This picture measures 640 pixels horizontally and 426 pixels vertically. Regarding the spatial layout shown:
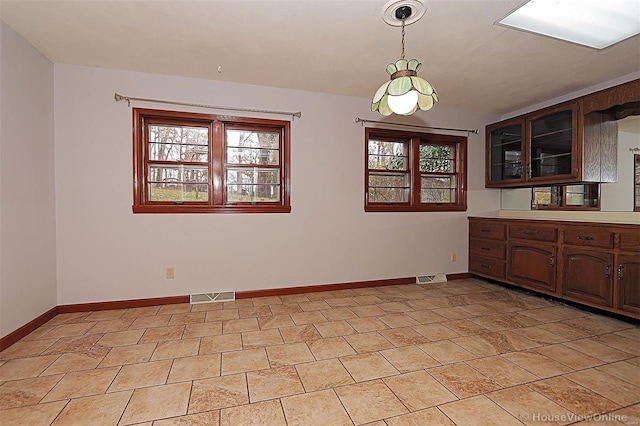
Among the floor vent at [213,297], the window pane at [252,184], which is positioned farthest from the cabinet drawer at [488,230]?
the floor vent at [213,297]

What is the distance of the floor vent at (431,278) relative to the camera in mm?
4191

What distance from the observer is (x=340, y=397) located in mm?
1689

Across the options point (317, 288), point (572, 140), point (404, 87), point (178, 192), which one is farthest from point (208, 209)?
point (572, 140)

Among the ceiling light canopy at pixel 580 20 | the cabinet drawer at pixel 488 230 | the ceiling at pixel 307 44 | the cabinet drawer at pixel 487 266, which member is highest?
the ceiling at pixel 307 44

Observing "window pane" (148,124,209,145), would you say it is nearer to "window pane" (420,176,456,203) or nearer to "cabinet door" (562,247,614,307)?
"window pane" (420,176,456,203)

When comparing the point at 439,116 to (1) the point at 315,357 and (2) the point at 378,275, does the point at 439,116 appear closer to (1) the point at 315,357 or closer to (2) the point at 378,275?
(2) the point at 378,275

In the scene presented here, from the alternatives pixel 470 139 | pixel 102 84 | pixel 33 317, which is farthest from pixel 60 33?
pixel 470 139

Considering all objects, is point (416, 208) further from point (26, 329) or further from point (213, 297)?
point (26, 329)

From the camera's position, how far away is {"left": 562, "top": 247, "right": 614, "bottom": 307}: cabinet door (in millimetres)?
2852

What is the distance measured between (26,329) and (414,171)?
4.31m

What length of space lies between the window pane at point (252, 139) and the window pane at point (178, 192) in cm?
60

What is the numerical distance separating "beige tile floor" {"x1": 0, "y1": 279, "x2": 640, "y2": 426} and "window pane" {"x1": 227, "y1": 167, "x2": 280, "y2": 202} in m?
1.24

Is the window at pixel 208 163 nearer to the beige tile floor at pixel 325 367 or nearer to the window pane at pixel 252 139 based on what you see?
the window pane at pixel 252 139

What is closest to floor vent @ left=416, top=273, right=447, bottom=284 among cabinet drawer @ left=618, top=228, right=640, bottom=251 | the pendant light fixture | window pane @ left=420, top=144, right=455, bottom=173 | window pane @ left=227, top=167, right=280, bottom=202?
window pane @ left=420, top=144, right=455, bottom=173
